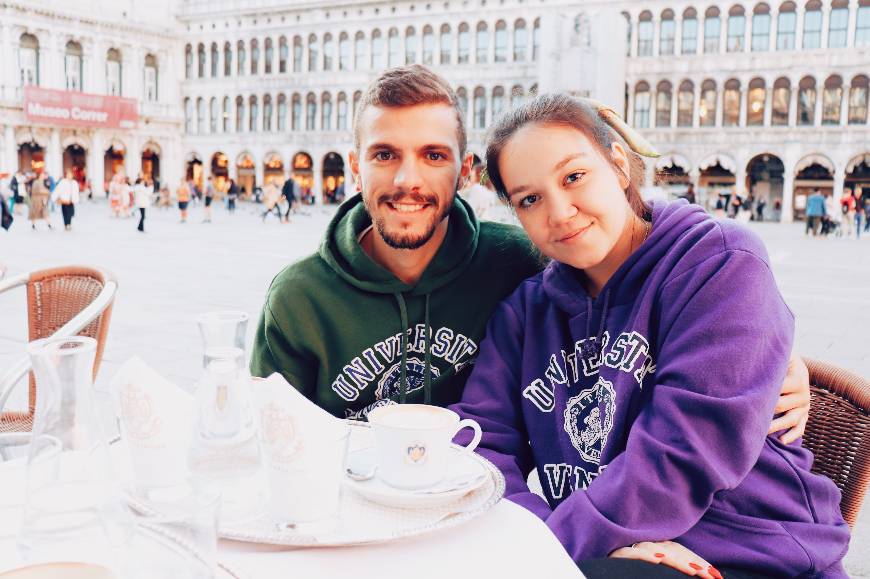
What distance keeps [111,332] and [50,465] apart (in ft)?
20.1

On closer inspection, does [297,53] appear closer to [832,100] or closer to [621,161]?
[832,100]

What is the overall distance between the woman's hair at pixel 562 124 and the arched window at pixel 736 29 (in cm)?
3823

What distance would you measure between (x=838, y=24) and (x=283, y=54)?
1165 inches

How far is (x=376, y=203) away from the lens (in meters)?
2.18

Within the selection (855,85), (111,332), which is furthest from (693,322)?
(855,85)

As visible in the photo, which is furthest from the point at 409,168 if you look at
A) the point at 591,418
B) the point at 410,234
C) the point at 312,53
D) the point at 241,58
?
the point at 241,58

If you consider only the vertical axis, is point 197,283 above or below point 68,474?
below

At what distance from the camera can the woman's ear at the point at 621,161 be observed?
6.35 feet

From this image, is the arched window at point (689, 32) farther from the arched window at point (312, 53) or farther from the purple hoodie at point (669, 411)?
the purple hoodie at point (669, 411)

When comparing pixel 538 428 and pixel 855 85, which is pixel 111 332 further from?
pixel 855 85

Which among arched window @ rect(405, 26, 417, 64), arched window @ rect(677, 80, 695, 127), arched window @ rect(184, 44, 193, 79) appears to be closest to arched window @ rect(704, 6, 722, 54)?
arched window @ rect(677, 80, 695, 127)

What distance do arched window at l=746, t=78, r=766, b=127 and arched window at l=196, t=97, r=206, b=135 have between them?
104ft

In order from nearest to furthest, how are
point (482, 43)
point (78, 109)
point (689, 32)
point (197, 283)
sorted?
point (197, 283) < point (689, 32) < point (482, 43) < point (78, 109)

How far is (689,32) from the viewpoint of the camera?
37.1 metres
